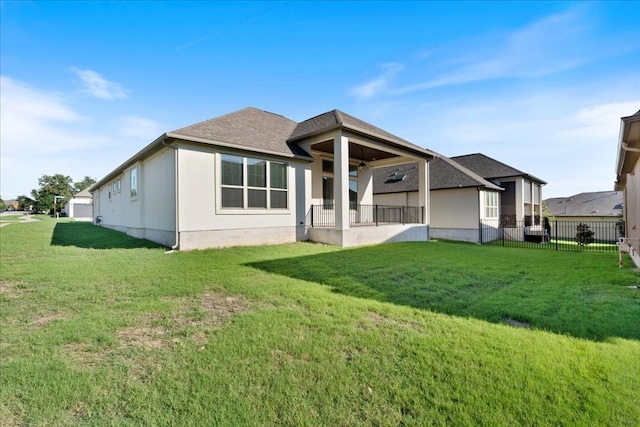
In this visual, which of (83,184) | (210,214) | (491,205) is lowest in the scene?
(210,214)

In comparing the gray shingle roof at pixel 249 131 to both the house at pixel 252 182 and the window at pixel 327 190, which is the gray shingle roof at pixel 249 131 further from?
the window at pixel 327 190

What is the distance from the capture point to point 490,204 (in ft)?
64.6

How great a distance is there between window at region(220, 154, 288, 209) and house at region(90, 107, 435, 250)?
0.12 ft

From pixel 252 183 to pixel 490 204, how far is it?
1647 centimetres

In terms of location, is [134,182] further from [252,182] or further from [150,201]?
[252,182]

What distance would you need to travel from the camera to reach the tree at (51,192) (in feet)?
169

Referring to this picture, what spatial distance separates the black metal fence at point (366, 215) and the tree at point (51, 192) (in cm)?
5237

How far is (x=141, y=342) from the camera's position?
A: 130 inches

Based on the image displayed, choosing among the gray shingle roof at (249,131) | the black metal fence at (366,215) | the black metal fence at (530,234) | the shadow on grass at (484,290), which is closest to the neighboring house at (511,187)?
the black metal fence at (530,234)

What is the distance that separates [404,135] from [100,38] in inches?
529

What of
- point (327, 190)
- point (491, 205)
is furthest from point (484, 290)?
point (491, 205)

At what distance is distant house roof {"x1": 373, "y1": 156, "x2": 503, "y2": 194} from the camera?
18.4 meters

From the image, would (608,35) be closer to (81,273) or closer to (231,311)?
(231,311)

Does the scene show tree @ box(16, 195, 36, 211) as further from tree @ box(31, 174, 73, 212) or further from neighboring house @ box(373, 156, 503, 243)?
neighboring house @ box(373, 156, 503, 243)
